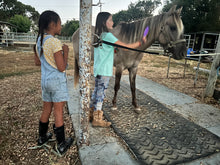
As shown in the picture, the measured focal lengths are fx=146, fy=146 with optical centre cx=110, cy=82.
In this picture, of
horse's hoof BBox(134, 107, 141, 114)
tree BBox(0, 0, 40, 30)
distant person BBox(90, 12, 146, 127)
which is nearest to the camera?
distant person BBox(90, 12, 146, 127)

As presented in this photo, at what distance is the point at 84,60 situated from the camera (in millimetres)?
1806

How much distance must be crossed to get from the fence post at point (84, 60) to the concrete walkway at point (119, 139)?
23 centimetres

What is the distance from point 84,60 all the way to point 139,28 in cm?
146

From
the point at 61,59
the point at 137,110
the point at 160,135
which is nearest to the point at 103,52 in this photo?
the point at 61,59

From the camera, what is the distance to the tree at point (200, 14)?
23.7m

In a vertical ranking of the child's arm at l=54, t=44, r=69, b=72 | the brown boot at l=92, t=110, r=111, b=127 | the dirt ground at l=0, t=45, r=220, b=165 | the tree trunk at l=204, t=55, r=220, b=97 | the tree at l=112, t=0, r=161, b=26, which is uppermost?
the tree at l=112, t=0, r=161, b=26

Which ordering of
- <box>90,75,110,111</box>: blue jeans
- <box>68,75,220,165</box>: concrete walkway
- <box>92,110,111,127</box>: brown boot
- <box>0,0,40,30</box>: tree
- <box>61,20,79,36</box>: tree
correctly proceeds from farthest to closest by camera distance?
<box>61,20,79,36</box>: tree
<box>0,0,40,30</box>: tree
<box>92,110,111,127</box>: brown boot
<box>90,75,110,111</box>: blue jeans
<box>68,75,220,165</box>: concrete walkway

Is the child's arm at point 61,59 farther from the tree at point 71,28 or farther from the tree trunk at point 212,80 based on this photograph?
the tree at point 71,28

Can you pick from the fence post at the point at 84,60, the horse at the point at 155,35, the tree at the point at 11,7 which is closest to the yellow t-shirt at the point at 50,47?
the fence post at the point at 84,60

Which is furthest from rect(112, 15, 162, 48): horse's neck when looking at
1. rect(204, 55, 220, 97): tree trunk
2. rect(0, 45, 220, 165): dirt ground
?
rect(204, 55, 220, 97): tree trunk

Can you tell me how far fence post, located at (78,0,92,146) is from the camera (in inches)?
65.6

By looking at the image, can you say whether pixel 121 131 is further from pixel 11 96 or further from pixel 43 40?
pixel 11 96

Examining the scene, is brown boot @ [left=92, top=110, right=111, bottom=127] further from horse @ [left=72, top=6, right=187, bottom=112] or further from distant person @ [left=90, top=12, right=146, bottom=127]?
horse @ [left=72, top=6, right=187, bottom=112]

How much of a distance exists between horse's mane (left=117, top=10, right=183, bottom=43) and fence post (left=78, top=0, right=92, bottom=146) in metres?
1.22
